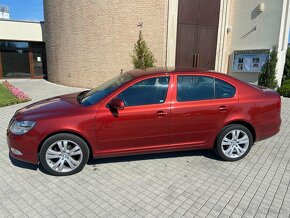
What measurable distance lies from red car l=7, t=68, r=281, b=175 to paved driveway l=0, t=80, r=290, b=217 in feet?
0.99

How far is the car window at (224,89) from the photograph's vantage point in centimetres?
407

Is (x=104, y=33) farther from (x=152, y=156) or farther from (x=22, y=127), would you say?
(x=22, y=127)

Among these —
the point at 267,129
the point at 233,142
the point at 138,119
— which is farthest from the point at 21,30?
the point at 267,129

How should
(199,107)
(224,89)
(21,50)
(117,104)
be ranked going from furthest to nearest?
1. (21,50)
2. (224,89)
3. (199,107)
4. (117,104)

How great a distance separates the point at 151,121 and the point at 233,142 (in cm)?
154

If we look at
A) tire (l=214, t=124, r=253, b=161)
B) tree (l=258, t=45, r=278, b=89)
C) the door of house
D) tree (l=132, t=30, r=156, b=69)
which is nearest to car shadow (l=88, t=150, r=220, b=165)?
tire (l=214, t=124, r=253, b=161)

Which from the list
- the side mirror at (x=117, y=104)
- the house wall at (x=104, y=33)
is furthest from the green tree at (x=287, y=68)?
the side mirror at (x=117, y=104)

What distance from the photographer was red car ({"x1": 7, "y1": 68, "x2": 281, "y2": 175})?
3572mm

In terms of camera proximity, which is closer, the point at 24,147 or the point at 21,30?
the point at 24,147

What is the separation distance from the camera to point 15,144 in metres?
3.58

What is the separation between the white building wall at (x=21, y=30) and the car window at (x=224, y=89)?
1615 centimetres

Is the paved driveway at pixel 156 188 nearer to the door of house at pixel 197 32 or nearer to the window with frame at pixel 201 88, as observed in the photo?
the window with frame at pixel 201 88

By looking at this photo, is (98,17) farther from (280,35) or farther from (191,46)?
(280,35)

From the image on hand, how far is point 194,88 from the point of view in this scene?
4.00 m
